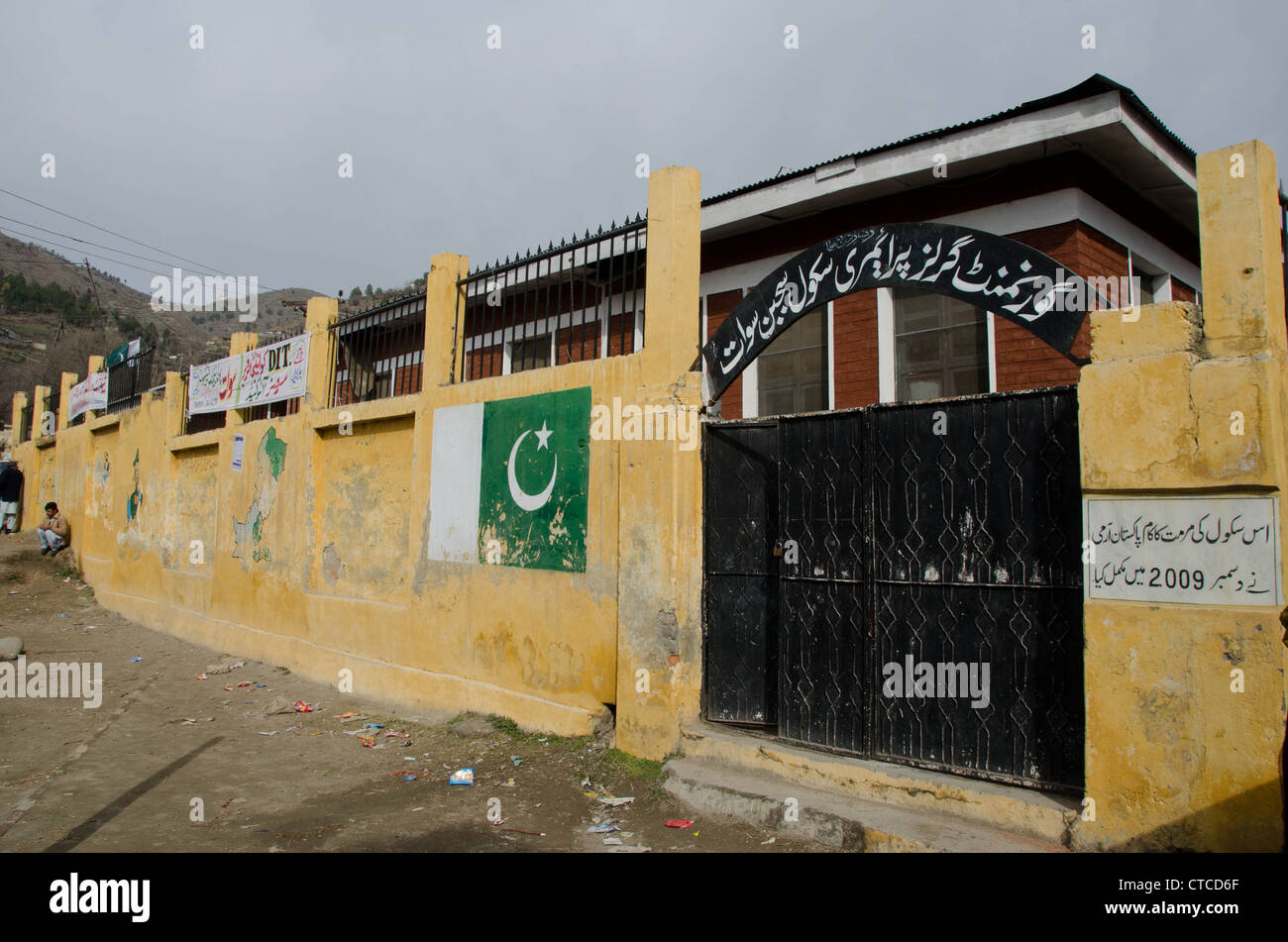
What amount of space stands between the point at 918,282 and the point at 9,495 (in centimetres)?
2391

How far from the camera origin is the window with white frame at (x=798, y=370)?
9422 mm

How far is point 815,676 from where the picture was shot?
16.9 feet

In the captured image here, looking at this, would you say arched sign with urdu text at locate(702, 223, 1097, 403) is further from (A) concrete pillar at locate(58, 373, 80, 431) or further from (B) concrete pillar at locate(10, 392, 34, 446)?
(B) concrete pillar at locate(10, 392, 34, 446)

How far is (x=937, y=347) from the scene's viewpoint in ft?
27.8

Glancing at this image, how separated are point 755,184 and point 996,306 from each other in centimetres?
551

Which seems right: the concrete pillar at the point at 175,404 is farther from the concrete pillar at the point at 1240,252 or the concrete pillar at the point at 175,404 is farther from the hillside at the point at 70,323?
the concrete pillar at the point at 1240,252

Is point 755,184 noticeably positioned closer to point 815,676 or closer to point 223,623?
point 815,676

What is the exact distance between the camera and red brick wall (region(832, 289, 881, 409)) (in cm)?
891

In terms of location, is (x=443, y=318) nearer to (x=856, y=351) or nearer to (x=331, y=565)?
(x=331, y=565)

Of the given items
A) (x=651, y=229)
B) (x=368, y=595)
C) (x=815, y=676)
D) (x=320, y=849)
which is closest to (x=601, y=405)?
(x=651, y=229)

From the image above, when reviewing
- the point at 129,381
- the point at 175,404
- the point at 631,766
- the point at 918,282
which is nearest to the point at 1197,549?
the point at 918,282

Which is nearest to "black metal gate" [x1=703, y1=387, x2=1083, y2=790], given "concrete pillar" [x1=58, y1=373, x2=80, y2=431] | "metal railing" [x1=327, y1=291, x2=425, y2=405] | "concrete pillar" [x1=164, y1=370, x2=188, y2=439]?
"metal railing" [x1=327, y1=291, x2=425, y2=405]

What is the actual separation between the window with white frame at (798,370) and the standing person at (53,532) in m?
16.2

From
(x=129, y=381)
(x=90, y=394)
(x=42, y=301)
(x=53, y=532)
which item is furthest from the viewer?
(x=42, y=301)
